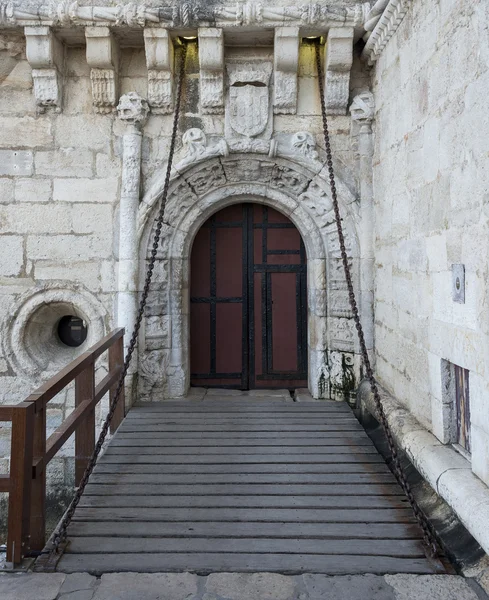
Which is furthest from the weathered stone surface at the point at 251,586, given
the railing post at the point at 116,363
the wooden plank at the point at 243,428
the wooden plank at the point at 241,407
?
the wooden plank at the point at 241,407

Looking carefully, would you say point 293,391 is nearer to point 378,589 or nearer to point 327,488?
point 327,488

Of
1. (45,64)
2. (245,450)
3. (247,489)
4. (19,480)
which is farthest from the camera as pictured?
(45,64)

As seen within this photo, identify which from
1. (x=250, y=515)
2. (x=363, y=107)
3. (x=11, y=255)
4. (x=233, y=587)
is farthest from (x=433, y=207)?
(x=11, y=255)

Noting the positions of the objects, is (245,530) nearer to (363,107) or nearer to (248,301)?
(248,301)

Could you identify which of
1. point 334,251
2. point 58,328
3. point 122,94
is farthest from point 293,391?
point 122,94

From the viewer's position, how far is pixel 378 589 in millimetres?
2070

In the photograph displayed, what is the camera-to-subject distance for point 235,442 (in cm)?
349

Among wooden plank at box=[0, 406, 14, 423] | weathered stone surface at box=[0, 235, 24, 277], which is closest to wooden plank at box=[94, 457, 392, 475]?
wooden plank at box=[0, 406, 14, 423]

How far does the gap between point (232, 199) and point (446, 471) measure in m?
2.88

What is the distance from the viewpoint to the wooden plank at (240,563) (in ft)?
7.23

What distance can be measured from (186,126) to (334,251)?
1.63 metres

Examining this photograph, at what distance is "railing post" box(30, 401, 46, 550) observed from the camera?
2.31 m

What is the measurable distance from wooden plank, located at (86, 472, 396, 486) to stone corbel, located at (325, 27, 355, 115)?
114 inches

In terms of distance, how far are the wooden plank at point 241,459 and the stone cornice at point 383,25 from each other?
2.90 meters
